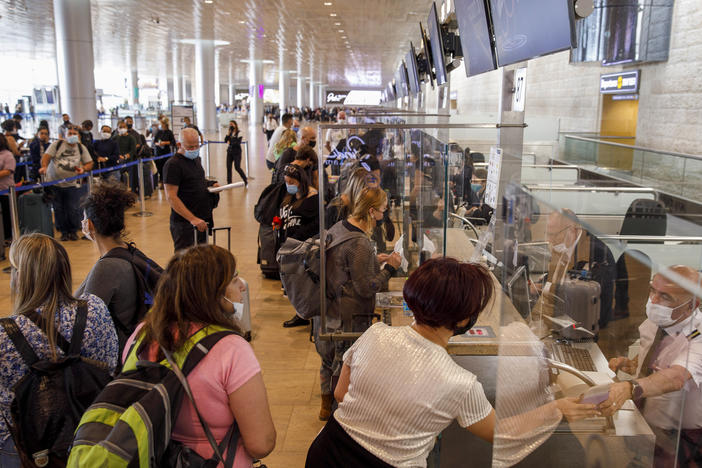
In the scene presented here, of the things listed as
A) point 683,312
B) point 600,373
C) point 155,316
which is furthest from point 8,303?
point 683,312

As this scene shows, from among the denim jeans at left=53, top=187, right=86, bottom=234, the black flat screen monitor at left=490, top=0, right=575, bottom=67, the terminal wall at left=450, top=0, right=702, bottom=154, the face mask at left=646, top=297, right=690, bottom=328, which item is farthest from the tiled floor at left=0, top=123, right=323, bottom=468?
the terminal wall at left=450, top=0, right=702, bottom=154

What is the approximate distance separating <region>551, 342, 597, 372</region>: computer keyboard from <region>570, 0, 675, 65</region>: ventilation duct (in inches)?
Result: 347

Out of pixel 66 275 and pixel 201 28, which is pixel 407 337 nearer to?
pixel 66 275

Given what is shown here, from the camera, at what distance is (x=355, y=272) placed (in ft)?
11.2

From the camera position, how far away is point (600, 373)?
1899 mm

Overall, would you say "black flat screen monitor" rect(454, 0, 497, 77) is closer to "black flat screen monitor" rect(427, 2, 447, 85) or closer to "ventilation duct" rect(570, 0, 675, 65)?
"black flat screen monitor" rect(427, 2, 447, 85)

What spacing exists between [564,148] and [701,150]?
3820 millimetres

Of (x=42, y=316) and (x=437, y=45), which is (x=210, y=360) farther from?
(x=437, y=45)

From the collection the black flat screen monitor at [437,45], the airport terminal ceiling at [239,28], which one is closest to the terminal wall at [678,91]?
the black flat screen monitor at [437,45]

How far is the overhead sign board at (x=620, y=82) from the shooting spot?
36.0ft

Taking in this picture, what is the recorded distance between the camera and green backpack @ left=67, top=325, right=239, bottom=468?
160cm

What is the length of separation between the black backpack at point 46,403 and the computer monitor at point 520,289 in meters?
1.66

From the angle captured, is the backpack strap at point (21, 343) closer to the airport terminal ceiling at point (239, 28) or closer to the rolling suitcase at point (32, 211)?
the rolling suitcase at point (32, 211)

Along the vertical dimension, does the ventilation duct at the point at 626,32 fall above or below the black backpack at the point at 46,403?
above
